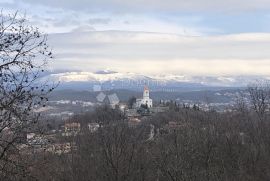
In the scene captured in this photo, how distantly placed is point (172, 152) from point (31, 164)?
783 inches

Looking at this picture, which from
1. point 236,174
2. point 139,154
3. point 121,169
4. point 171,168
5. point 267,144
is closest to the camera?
point 171,168

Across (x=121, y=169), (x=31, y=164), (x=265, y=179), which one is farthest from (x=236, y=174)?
(x=31, y=164)

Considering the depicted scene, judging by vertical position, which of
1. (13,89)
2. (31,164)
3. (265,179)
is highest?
(13,89)

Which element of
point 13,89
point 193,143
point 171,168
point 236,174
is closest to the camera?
point 13,89

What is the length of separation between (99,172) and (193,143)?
6820 mm

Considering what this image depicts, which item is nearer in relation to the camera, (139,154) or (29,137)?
(29,137)

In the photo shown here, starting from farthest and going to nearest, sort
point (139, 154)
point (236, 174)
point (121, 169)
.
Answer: point (236, 174), point (139, 154), point (121, 169)

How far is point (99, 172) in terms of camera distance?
1174 inches

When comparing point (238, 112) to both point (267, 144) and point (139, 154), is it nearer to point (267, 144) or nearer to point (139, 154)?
point (267, 144)

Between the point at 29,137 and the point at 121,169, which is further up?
the point at 29,137

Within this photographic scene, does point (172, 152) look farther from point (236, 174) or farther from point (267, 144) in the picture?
point (267, 144)

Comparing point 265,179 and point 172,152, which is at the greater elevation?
point 172,152

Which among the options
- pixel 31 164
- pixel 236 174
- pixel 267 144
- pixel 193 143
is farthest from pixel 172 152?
pixel 31 164

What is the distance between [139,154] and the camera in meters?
30.3
